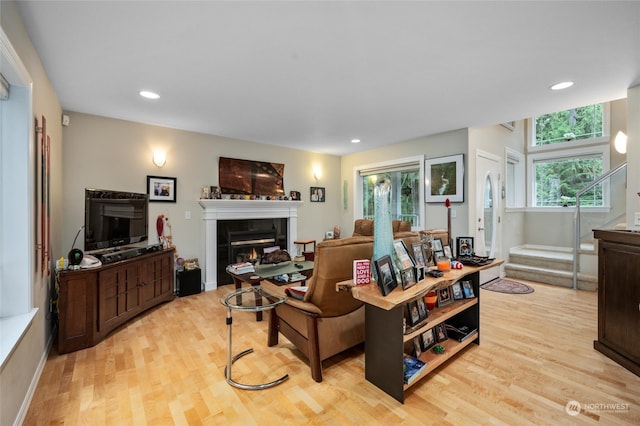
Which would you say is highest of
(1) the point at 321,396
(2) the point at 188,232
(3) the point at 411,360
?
(2) the point at 188,232

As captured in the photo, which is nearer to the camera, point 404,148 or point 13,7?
point 13,7

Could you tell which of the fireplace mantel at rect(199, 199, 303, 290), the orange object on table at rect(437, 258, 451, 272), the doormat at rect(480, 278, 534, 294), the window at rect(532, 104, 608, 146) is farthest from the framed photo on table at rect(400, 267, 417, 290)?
the window at rect(532, 104, 608, 146)

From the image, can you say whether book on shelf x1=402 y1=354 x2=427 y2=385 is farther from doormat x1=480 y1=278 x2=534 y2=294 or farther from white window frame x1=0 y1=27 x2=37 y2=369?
doormat x1=480 y1=278 x2=534 y2=294

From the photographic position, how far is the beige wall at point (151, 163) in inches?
132

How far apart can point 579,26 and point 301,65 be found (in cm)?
194

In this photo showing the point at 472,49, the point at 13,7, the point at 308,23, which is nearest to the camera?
the point at 13,7

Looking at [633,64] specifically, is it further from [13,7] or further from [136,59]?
[13,7]

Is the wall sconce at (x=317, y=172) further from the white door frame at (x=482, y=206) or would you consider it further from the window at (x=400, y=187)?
the white door frame at (x=482, y=206)

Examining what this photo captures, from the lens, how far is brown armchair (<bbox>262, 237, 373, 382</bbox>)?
6.35 ft

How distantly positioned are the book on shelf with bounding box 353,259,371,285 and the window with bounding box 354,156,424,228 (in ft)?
10.7

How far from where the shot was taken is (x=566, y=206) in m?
5.41

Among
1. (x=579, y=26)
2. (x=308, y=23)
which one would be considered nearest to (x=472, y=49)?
(x=579, y=26)

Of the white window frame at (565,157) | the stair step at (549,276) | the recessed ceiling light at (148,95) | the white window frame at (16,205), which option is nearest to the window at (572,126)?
the white window frame at (565,157)

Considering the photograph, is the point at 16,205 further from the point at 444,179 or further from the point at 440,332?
the point at 444,179
